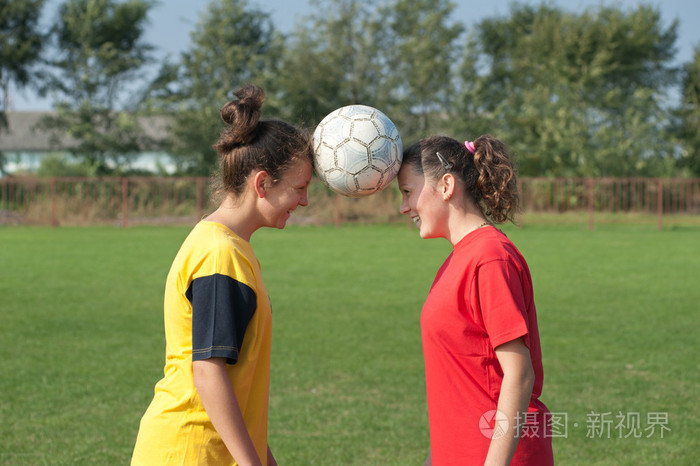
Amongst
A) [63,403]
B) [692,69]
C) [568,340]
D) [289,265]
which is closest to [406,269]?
[289,265]

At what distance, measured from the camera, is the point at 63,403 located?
570 cm

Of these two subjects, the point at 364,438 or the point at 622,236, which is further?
the point at 622,236

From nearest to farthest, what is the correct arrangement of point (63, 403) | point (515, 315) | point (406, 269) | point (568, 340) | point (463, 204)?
point (515, 315), point (463, 204), point (63, 403), point (568, 340), point (406, 269)

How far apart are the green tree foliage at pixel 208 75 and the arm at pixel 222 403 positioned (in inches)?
1342

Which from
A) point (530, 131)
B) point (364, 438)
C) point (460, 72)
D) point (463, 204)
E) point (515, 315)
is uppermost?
point (460, 72)

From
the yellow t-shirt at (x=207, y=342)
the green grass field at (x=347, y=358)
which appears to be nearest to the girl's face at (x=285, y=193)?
the yellow t-shirt at (x=207, y=342)

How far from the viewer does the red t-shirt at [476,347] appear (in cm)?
211

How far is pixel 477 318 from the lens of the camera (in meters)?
2.15

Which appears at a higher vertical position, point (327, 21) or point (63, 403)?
point (327, 21)

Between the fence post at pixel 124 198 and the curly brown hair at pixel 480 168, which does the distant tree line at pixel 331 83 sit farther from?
the curly brown hair at pixel 480 168

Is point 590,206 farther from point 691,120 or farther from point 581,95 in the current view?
point 691,120

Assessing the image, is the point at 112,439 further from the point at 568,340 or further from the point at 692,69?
the point at 692,69

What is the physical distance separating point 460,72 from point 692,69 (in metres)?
13.4

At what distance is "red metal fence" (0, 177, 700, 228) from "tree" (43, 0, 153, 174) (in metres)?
7.69
